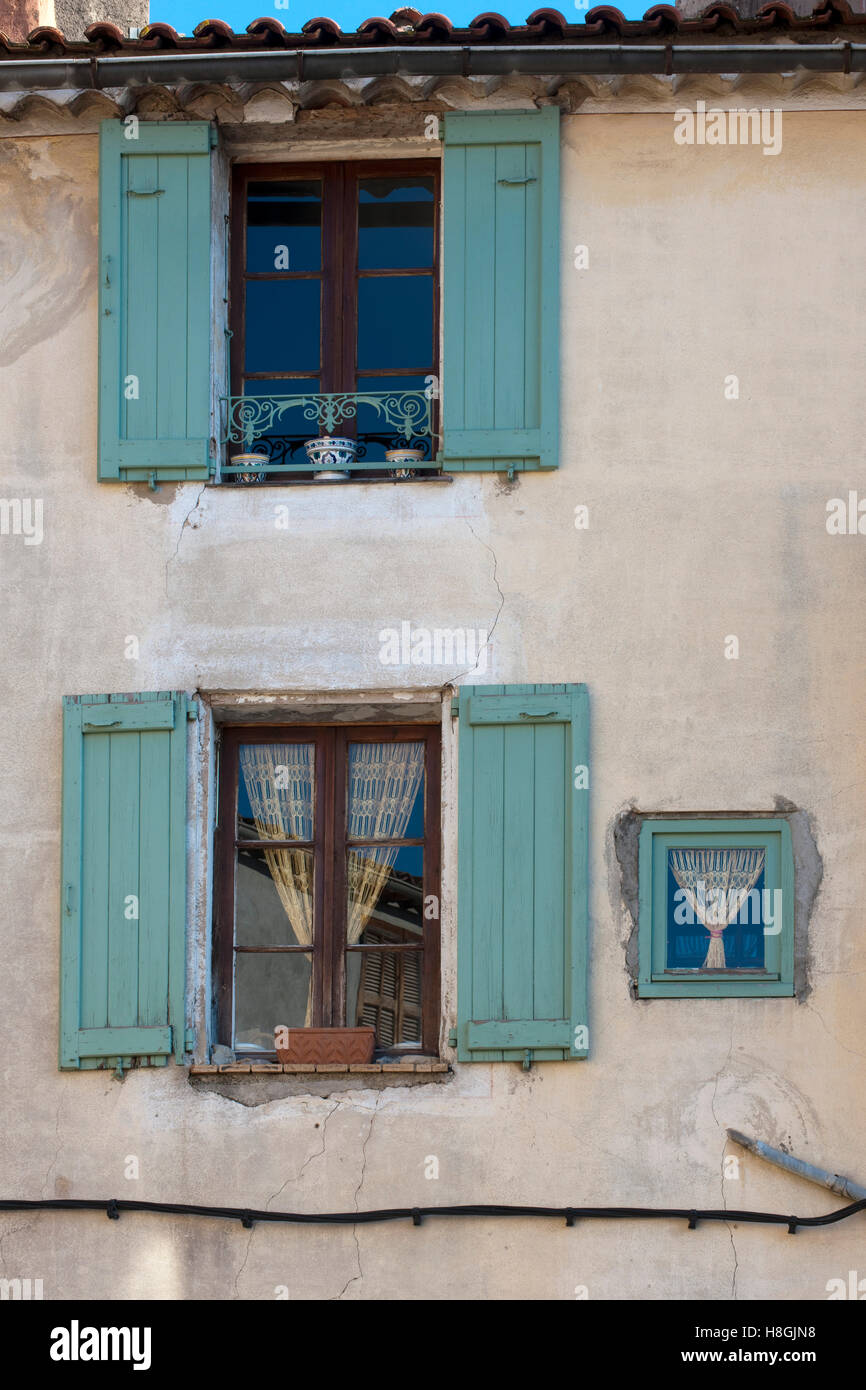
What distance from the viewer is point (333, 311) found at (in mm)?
8641

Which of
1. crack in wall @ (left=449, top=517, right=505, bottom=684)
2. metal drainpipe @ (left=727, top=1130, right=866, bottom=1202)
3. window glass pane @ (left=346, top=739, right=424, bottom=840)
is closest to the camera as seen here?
metal drainpipe @ (left=727, top=1130, right=866, bottom=1202)

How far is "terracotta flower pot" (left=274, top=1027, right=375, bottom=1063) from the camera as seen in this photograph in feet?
25.8

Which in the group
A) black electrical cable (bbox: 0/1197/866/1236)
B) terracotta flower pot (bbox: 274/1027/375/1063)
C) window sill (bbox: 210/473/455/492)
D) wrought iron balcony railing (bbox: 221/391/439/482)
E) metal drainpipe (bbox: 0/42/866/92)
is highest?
metal drainpipe (bbox: 0/42/866/92)

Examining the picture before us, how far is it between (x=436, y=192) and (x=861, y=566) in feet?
8.42

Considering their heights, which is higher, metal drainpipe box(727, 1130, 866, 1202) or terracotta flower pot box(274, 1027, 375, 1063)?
terracotta flower pot box(274, 1027, 375, 1063)

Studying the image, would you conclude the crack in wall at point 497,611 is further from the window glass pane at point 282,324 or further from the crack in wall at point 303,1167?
the crack in wall at point 303,1167

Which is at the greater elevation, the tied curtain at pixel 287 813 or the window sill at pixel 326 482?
the window sill at pixel 326 482

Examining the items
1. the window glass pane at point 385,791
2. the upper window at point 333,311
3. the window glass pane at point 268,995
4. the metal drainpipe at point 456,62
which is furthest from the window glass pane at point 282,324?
the window glass pane at point 268,995

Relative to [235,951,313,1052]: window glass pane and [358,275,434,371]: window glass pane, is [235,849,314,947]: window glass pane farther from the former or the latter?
[358,275,434,371]: window glass pane

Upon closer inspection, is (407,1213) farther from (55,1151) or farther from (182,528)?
(182,528)

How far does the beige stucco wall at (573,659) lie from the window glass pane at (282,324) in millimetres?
735

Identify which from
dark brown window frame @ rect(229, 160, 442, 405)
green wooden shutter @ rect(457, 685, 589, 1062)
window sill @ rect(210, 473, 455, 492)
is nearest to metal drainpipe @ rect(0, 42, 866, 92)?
dark brown window frame @ rect(229, 160, 442, 405)

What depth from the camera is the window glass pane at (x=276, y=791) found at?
8.27 metres

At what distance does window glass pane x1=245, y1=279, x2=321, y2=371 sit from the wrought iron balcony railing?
0.24 metres
